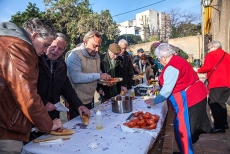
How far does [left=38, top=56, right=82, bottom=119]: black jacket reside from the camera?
6.48 feet

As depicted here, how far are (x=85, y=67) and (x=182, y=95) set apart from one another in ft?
4.25

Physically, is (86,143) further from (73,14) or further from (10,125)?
(73,14)

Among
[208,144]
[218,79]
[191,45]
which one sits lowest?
[208,144]

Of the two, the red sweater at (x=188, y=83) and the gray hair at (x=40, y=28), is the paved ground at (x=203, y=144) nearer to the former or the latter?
the red sweater at (x=188, y=83)

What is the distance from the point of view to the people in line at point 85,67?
2.47 meters

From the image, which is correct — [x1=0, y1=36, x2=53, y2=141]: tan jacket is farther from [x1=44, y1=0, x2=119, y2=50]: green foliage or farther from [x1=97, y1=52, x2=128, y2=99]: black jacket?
[x1=44, y1=0, x2=119, y2=50]: green foliage

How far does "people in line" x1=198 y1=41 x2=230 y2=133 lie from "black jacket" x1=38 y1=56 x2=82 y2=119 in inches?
104

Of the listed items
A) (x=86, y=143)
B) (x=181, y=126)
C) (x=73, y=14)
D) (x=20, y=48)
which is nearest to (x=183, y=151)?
(x=181, y=126)

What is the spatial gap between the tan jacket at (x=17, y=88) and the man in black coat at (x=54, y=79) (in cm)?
86

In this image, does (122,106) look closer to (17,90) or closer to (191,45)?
(17,90)

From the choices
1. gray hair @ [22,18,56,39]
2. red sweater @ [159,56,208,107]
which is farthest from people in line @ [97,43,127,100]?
gray hair @ [22,18,56,39]


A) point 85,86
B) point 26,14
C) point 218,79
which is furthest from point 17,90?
point 26,14

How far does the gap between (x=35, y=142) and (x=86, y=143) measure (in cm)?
39

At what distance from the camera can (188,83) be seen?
7.48 feet
